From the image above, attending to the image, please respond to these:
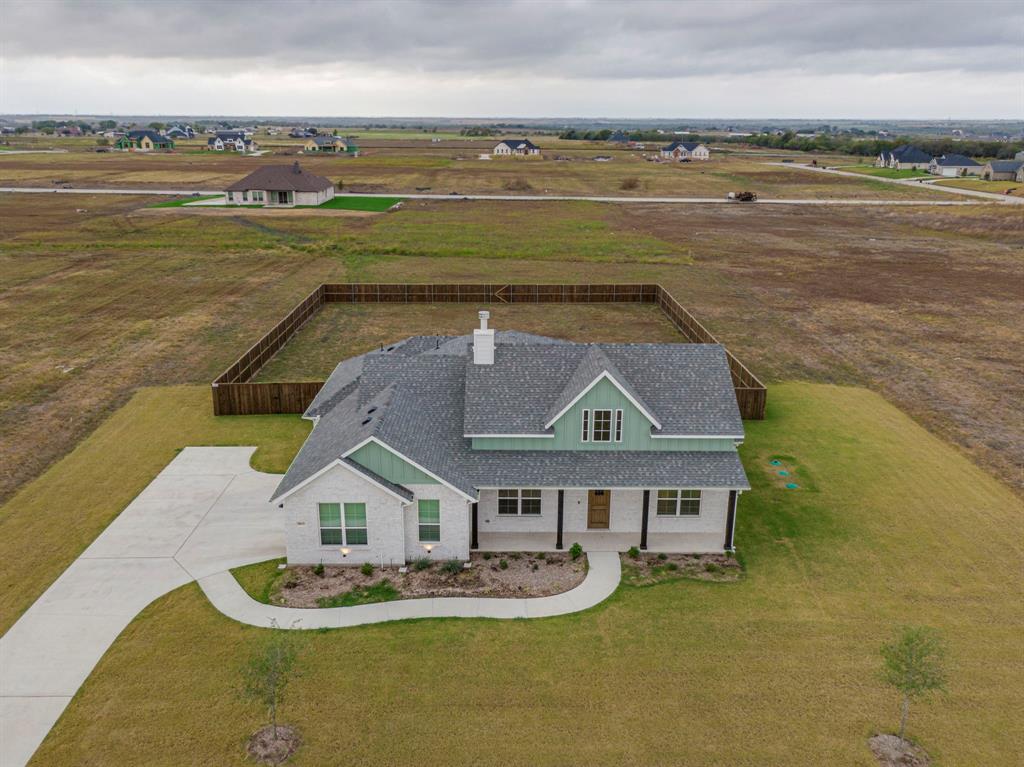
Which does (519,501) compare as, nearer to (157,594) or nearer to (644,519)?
(644,519)

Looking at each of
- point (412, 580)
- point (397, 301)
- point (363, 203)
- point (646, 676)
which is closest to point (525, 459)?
point (412, 580)

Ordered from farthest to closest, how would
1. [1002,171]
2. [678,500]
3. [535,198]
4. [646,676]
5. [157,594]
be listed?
[1002,171] → [535,198] → [678,500] → [157,594] → [646,676]

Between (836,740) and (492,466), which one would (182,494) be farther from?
(836,740)

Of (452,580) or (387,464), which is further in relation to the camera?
(387,464)

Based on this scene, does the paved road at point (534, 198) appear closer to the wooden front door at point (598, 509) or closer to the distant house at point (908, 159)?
the distant house at point (908, 159)

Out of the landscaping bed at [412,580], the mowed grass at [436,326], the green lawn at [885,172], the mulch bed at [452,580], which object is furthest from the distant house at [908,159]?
the landscaping bed at [412,580]

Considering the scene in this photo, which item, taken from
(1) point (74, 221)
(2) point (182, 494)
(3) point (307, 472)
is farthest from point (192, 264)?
(3) point (307, 472)

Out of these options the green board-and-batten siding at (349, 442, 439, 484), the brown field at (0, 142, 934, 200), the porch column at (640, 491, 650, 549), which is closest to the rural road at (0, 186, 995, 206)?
the brown field at (0, 142, 934, 200)

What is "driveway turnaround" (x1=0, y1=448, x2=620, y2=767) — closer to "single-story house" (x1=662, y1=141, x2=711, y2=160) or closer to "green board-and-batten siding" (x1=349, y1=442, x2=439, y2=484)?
"green board-and-batten siding" (x1=349, y1=442, x2=439, y2=484)
